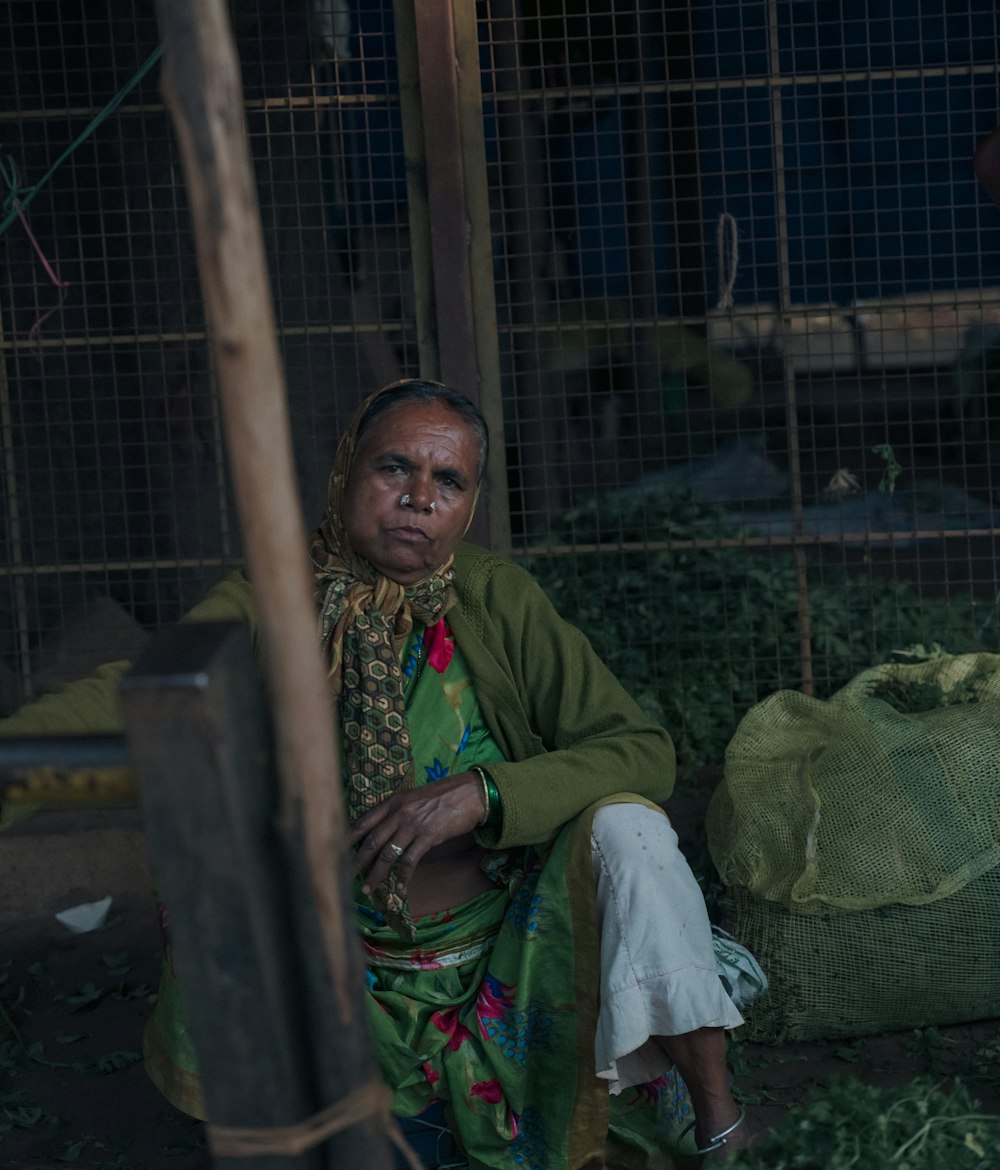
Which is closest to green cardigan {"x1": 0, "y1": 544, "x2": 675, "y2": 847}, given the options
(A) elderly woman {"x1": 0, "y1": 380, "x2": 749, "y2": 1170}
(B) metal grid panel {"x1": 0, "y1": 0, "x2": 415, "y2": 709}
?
(A) elderly woman {"x1": 0, "y1": 380, "x2": 749, "y2": 1170}

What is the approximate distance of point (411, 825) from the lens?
2.29 meters

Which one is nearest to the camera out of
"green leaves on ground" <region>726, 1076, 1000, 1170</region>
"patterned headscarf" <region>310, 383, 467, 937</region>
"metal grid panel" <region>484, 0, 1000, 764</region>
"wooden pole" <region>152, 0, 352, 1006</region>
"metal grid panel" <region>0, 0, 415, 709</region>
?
"wooden pole" <region>152, 0, 352, 1006</region>

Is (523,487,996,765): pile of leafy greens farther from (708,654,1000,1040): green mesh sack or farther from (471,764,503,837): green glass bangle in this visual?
(471,764,503,837): green glass bangle

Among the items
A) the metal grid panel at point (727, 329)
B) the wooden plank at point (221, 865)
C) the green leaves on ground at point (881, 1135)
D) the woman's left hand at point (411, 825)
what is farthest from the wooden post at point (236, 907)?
the metal grid panel at point (727, 329)

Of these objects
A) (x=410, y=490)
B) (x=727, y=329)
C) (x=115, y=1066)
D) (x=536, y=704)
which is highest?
(x=727, y=329)

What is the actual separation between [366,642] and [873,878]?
4.21 feet

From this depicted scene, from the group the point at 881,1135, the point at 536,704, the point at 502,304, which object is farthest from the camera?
the point at 502,304

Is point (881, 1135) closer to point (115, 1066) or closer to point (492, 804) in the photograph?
point (492, 804)

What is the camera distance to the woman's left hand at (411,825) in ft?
7.49

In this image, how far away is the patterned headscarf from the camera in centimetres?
249

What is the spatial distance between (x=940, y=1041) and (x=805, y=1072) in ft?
1.01

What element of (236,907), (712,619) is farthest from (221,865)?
(712,619)

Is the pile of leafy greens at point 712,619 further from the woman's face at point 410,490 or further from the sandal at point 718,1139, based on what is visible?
the sandal at point 718,1139

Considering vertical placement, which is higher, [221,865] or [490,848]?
[221,865]
